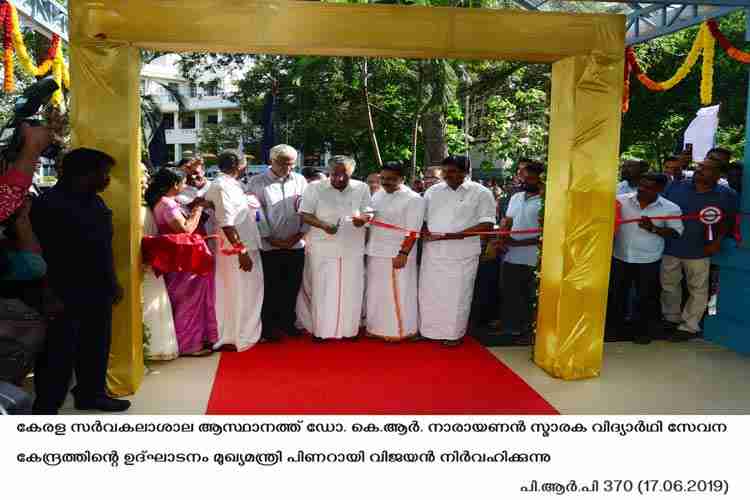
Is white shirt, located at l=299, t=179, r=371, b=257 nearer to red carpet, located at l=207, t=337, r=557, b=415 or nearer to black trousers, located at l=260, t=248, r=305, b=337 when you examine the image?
black trousers, located at l=260, t=248, r=305, b=337

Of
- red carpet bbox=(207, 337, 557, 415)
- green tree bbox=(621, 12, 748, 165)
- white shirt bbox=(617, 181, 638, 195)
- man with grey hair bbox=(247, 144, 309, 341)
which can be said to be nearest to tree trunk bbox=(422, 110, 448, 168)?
white shirt bbox=(617, 181, 638, 195)

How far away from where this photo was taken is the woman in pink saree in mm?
5262

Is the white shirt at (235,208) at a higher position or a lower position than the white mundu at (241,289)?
higher

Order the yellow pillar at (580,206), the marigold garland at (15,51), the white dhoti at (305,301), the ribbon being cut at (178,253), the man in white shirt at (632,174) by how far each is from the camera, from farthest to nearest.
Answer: the man in white shirt at (632,174) → the marigold garland at (15,51) → the white dhoti at (305,301) → the ribbon being cut at (178,253) → the yellow pillar at (580,206)

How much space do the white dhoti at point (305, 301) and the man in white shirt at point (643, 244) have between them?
2.85m

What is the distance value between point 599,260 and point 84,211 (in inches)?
137

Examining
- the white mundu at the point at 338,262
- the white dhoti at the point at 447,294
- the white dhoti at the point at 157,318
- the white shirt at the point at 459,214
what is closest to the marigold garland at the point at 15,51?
the white dhoti at the point at 157,318

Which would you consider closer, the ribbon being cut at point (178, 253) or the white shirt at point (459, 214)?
the ribbon being cut at point (178, 253)

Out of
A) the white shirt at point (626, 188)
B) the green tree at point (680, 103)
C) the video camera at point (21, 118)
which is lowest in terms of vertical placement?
the white shirt at point (626, 188)

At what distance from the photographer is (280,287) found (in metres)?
6.15

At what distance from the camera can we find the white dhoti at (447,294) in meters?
5.97

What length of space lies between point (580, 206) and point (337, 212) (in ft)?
6.78

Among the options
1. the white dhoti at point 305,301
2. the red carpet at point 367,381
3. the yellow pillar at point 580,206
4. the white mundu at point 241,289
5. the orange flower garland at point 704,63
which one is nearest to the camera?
the red carpet at point 367,381

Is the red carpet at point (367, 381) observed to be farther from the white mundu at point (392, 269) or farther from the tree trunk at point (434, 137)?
the tree trunk at point (434, 137)
